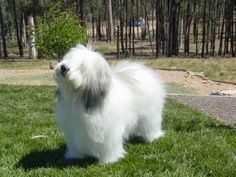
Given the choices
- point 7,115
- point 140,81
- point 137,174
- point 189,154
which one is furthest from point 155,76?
point 7,115

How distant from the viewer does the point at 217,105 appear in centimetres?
1106

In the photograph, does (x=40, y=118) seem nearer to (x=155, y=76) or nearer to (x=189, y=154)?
(x=155, y=76)

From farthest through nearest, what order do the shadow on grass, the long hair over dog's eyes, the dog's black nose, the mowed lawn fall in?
the shadow on grass, the mowed lawn, the long hair over dog's eyes, the dog's black nose

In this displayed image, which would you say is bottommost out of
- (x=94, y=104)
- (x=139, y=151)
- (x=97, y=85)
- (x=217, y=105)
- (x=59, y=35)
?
(x=217, y=105)

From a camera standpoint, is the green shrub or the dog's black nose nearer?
the dog's black nose

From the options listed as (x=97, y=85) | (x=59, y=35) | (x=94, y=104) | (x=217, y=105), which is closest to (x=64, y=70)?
(x=97, y=85)

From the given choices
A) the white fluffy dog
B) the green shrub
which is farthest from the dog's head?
the green shrub

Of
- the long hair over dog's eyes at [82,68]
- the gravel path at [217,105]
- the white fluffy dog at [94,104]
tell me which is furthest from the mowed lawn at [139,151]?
the long hair over dog's eyes at [82,68]

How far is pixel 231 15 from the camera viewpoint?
32438 mm

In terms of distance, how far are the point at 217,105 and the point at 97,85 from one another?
254 inches

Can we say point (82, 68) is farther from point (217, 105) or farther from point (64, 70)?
point (217, 105)

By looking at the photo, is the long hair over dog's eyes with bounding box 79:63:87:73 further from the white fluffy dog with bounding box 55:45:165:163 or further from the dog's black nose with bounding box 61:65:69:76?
the dog's black nose with bounding box 61:65:69:76

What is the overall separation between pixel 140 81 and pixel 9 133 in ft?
8.07

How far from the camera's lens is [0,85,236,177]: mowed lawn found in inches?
213
